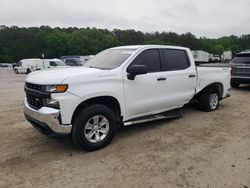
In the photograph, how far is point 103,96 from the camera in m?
4.61

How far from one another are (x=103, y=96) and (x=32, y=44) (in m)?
94.9

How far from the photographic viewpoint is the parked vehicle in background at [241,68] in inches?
433

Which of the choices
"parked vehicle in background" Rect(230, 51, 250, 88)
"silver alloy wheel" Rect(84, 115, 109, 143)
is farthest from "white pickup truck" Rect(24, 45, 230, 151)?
"parked vehicle in background" Rect(230, 51, 250, 88)

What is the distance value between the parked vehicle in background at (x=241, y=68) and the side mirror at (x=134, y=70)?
7.68m

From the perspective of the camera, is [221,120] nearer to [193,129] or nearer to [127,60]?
[193,129]

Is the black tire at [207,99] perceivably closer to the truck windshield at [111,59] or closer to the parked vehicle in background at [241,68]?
the truck windshield at [111,59]

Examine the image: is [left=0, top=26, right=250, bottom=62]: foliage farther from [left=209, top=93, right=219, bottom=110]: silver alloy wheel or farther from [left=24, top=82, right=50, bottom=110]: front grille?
[left=24, top=82, right=50, bottom=110]: front grille

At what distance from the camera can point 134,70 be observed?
4.82 m

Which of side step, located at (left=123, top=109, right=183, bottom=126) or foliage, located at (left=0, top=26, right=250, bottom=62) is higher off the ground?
foliage, located at (left=0, top=26, right=250, bottom=62)

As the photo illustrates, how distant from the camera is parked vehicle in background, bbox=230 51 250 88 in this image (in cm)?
1100

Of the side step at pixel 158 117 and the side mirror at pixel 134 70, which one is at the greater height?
the side mirror at pixel 134 70

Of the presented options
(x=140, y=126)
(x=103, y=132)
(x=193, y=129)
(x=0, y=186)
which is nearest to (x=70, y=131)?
(x=103, y=132)

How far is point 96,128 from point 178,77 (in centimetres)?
239

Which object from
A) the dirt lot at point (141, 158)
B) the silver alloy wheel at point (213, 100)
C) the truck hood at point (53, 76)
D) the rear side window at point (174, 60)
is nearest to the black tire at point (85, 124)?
the dirt lot at point (141, 158)
